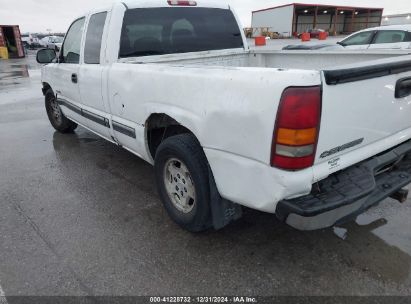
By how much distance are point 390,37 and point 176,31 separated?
746cm

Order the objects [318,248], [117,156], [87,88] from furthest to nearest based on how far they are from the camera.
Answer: [117,156] → [87,88] → [318,248]

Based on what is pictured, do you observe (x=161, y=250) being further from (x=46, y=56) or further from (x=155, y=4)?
(x=46, y=56)

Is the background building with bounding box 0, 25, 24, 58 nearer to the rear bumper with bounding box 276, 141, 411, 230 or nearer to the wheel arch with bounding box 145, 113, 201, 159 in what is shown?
the wheel arch with bounding box 145, 113, 201, 159

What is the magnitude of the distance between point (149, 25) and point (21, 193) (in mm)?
2370

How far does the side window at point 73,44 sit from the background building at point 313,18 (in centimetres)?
4877

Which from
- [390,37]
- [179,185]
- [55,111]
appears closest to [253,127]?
[179,185]

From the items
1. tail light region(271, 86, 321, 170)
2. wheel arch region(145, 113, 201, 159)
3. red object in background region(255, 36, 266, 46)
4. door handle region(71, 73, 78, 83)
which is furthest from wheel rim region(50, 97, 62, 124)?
red object in background region(255, 36, 266, 46)

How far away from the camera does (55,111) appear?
19.7ft

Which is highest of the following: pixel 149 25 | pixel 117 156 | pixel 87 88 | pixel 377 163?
pixel 149 25

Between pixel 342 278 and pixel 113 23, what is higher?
pixel 113 23

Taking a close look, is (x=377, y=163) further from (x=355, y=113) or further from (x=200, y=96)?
(x=200, y=96)

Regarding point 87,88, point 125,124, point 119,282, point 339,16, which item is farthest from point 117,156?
point 339,16

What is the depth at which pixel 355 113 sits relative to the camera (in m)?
2.11

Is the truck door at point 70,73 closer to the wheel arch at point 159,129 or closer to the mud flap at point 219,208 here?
the wheel arch at point 159,129
